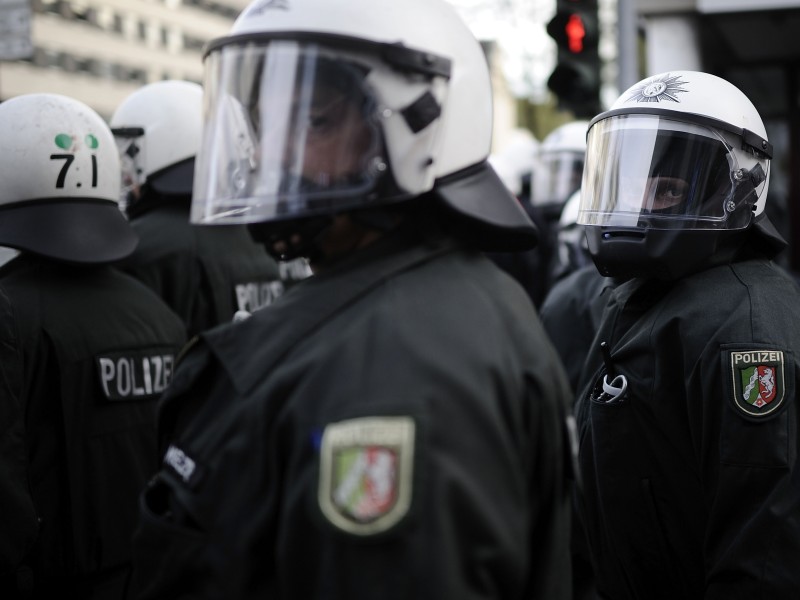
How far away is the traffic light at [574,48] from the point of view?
8.16 metres

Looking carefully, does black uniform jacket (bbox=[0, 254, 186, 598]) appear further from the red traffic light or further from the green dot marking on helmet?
the red traffic light

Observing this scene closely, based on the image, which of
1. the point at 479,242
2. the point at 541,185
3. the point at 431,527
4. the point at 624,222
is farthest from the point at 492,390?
the point at 541,185

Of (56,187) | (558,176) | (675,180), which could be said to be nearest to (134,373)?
(56,187)

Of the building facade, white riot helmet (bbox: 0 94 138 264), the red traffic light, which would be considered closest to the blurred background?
the red traffic light

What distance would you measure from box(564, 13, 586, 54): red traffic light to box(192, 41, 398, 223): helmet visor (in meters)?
6.67

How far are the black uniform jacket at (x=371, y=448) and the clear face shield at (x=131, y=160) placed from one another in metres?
3.14

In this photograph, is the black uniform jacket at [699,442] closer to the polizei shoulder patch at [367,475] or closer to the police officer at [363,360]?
the police officer at [363,360]

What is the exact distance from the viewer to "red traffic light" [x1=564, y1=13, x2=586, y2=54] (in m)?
8.15

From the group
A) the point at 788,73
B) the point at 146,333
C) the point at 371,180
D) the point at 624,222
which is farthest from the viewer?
the point at 788,73

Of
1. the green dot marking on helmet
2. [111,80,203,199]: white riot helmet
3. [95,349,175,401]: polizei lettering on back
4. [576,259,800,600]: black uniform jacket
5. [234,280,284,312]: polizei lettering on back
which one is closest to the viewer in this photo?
[576,259,800,600]: black uniform jacket

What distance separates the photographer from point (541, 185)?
9.03 metres

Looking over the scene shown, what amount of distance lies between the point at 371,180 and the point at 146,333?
1.76 metres

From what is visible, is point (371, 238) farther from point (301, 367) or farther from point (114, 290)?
point (114, 290)

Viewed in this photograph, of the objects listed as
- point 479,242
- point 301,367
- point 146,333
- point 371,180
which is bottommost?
point 146,333
